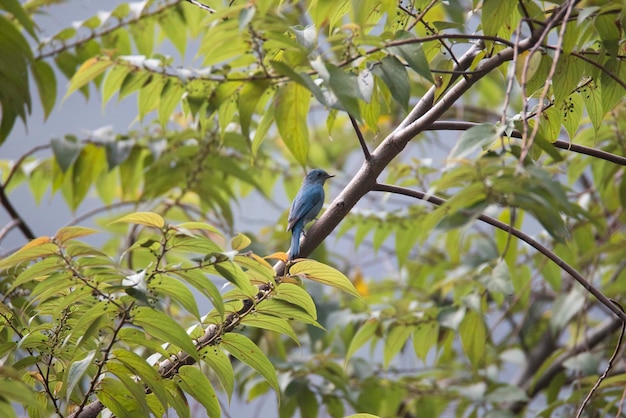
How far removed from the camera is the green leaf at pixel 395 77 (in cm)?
135

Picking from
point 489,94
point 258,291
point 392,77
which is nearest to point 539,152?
point 392,77

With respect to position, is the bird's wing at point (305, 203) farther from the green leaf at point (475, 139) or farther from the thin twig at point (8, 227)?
the green leaf at point (475, 139)

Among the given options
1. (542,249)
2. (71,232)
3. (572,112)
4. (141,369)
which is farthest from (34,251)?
(572,112)

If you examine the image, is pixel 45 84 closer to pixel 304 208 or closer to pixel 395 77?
pixel 304 208

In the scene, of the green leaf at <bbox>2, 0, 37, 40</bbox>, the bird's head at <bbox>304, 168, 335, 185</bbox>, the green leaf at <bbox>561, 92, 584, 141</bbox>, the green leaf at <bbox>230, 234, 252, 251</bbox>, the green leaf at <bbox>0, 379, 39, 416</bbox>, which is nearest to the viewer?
the green leaf at <bbox>0, 379, 39, 416</bbox>

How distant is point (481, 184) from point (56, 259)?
32.5 inches

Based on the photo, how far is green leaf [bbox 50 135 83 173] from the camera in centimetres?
267

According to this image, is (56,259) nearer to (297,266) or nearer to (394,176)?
(297,266)

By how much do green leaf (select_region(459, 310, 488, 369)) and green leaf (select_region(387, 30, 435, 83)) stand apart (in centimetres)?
135

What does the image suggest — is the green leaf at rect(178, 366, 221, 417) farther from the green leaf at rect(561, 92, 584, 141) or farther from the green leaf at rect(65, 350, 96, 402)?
the green leaf at rect(561, 92, 584, 141)

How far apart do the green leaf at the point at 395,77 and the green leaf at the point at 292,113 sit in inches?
6.1

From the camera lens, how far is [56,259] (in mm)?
1359

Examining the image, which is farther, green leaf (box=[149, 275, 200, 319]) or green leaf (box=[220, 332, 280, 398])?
green leaf (box=[220, 332, 280, 398])

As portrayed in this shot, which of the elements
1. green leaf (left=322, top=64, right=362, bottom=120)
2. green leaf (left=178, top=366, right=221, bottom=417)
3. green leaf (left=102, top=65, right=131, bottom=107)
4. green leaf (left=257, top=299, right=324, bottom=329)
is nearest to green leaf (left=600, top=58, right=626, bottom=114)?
green leaf (left=322, top=64, right=362, bottom=120)
